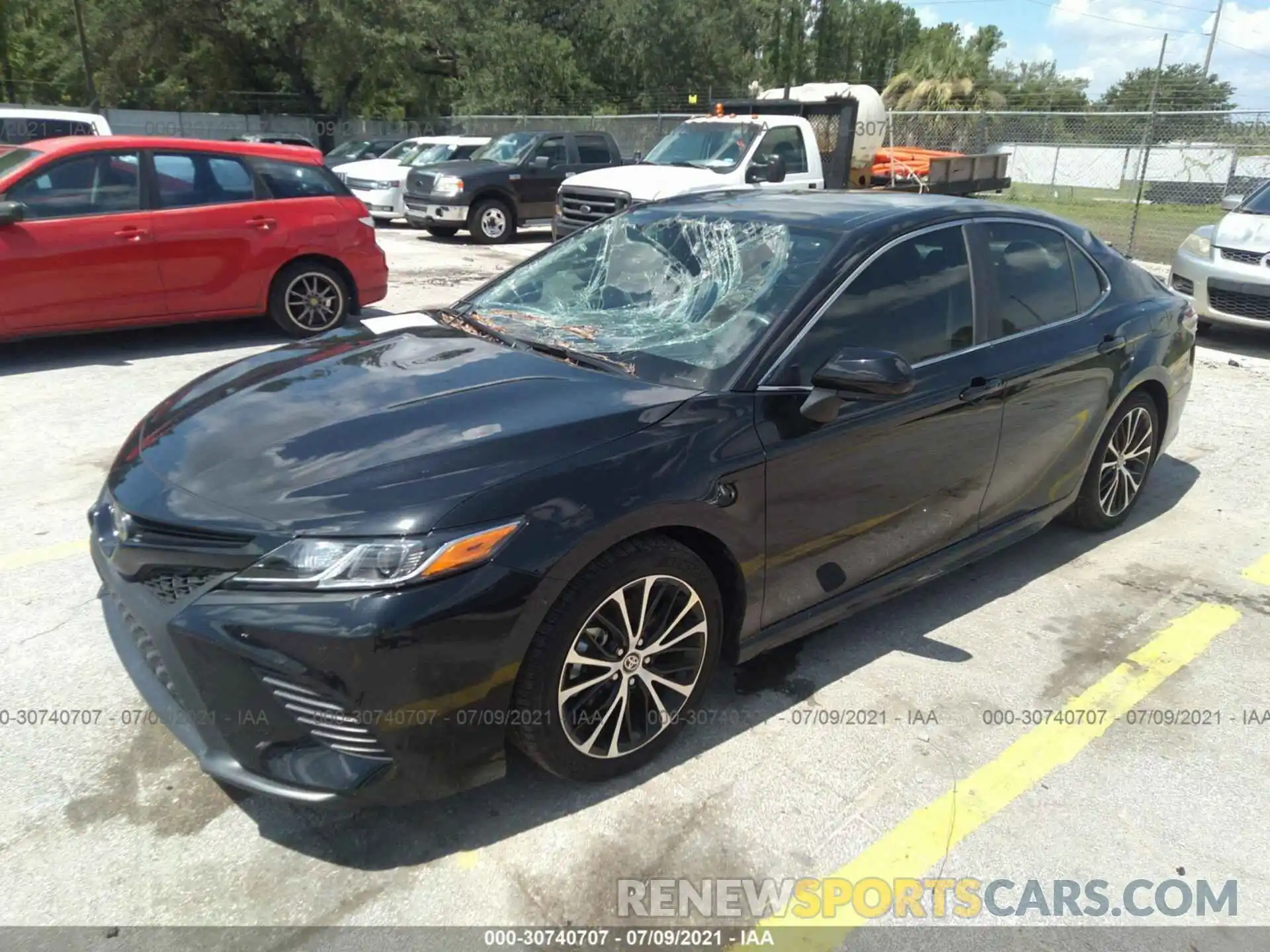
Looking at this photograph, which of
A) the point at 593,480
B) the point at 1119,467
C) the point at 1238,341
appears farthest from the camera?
the point at 1238,341

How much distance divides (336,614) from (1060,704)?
253 centimetres

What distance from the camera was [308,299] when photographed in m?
8.27

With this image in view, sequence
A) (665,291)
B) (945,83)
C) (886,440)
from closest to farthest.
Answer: (886,440), (665,291), (945,83)

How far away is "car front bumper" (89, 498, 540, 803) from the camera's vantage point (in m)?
2.29

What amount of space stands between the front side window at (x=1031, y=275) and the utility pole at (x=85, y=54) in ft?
119

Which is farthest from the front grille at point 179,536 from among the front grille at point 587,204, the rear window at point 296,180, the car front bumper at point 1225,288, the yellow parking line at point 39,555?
the front grille at point 587,204

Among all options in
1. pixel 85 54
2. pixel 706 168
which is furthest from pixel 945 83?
pixel 85 54

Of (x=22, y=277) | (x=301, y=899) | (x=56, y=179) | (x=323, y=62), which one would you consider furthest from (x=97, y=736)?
(x=323, y=62)

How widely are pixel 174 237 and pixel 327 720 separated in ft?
20.5

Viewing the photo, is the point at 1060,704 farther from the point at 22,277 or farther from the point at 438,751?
the point at 22,277

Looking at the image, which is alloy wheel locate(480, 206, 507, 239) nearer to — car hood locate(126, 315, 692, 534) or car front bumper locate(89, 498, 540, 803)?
car hood locate(126, 315, 692, 534)

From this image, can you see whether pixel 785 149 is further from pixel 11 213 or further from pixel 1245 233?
pixel 11 213

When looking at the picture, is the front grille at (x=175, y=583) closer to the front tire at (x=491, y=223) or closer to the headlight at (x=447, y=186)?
the headlight at (x=447, y=186)

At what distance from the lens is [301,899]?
2430mm
